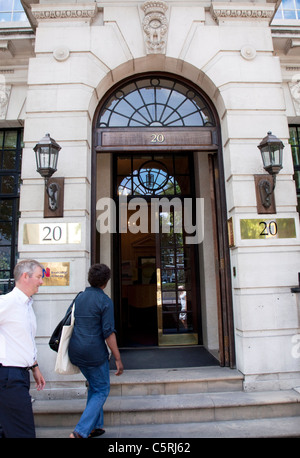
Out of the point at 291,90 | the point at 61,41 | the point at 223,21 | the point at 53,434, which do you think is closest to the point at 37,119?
the point at 61,41

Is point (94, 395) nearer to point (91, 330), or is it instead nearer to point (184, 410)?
point (91, 330)

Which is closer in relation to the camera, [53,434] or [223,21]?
[53,434]

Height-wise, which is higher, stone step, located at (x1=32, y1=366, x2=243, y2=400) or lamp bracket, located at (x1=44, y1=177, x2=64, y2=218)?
lamp bracket, located at (x1=44, y1=177, x2=64, y2=218)

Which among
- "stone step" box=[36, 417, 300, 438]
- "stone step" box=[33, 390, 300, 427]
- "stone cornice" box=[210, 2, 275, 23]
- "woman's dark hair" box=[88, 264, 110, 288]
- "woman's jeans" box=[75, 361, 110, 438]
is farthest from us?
"stone cornice" box=[210, 2, 275, 23]

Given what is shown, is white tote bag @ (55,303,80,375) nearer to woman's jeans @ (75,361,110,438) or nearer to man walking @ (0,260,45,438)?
woman's jeans @ (75,361,110,438)

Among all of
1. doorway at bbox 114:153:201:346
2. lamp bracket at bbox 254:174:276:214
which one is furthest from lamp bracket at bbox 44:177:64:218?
lamp bracket at bbox 254:174:276:214

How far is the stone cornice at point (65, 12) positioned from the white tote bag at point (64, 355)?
17.3 feet

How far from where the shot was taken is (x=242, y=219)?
4895mm

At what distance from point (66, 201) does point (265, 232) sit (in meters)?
3.32

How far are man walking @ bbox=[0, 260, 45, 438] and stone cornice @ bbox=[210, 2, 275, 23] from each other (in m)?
5.58

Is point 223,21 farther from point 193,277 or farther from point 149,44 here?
point 193,277

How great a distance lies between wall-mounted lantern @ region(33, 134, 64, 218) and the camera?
455 cm

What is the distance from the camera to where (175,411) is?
4.00m

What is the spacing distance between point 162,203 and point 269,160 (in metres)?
3.21
